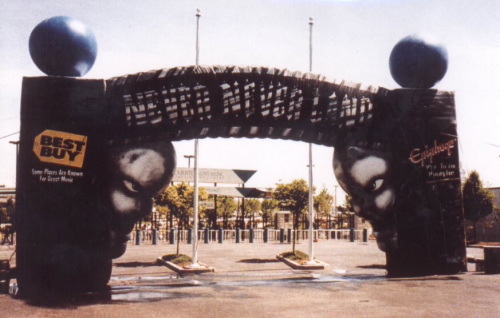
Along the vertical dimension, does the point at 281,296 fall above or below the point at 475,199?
below

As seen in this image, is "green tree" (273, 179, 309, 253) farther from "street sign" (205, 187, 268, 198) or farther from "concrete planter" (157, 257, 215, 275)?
"concrete planter" (157, 257, 215, 275)

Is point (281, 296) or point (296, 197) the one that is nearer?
point (281, 296)

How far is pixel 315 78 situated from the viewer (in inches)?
526

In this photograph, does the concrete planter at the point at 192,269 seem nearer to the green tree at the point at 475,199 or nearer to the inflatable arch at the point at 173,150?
the inflatable arch at the point at 173,150

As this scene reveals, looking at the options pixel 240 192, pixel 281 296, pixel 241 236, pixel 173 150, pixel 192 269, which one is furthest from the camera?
pixel 240 192

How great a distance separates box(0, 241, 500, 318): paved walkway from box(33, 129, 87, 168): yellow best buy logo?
3.32m

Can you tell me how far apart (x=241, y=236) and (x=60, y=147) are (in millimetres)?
23392

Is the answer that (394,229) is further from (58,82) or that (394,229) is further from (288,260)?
(58,82)

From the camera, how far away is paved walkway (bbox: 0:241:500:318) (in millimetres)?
9656

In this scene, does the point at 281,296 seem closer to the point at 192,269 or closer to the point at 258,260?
the point at 192,269

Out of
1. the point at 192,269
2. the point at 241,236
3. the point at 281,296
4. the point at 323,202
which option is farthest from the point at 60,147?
the point at 323,202

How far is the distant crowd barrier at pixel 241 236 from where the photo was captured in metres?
30.2

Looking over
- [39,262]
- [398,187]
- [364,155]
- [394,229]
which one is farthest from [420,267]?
[39,262]

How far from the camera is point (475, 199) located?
31.6 meters
